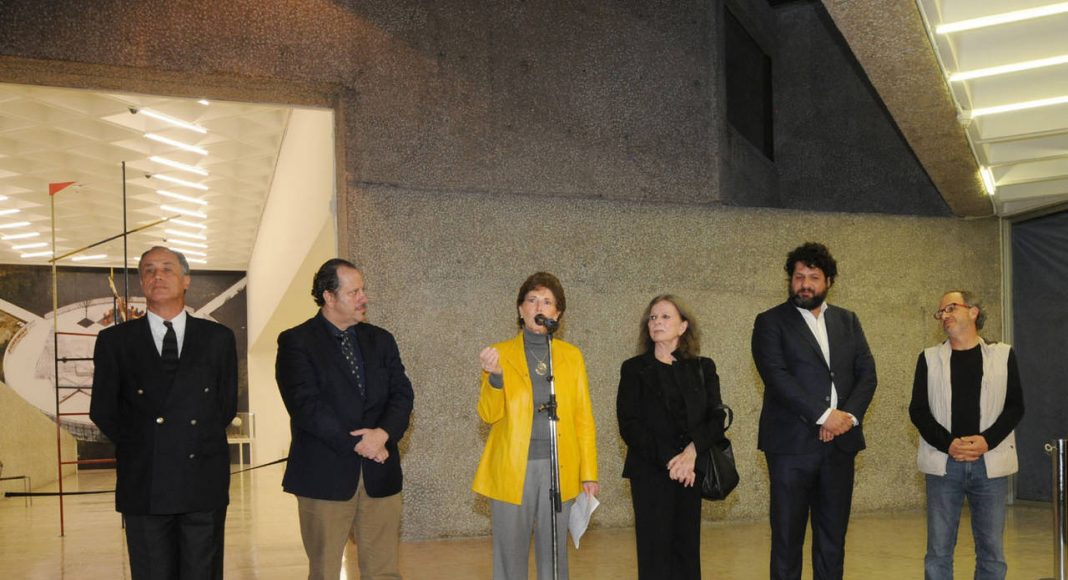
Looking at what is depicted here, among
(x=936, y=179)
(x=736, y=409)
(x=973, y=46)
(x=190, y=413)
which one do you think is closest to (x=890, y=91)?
(x=973, y=46)

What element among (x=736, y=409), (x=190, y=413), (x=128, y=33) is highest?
(x=128, y=33)

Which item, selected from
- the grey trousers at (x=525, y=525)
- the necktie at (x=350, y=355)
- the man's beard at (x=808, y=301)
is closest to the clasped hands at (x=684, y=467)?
the grey trousers at (x=525, y=525)

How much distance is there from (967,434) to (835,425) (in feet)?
2.36

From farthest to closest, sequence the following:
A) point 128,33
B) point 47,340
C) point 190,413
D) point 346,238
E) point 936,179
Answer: point 47,340, point 936,179, point 346,238, point 128,33, point 190,413

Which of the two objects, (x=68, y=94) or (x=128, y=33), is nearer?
(x=128, y=33)

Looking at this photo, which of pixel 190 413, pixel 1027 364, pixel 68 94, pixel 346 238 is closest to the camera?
pixel 190 413

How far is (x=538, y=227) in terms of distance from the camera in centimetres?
686

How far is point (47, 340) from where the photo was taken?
62.6 ft

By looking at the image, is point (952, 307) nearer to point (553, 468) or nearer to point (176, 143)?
point (553, 468)

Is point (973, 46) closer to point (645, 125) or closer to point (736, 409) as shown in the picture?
point (645, 125)

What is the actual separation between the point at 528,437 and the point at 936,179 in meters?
4.69

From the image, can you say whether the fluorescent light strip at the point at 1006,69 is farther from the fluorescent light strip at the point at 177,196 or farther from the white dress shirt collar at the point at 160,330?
the fluorescent light strip at the point at 177,196

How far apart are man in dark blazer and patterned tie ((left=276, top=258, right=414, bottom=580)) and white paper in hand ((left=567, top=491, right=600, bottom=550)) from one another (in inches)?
26.7

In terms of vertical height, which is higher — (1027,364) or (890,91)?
(890,91)
